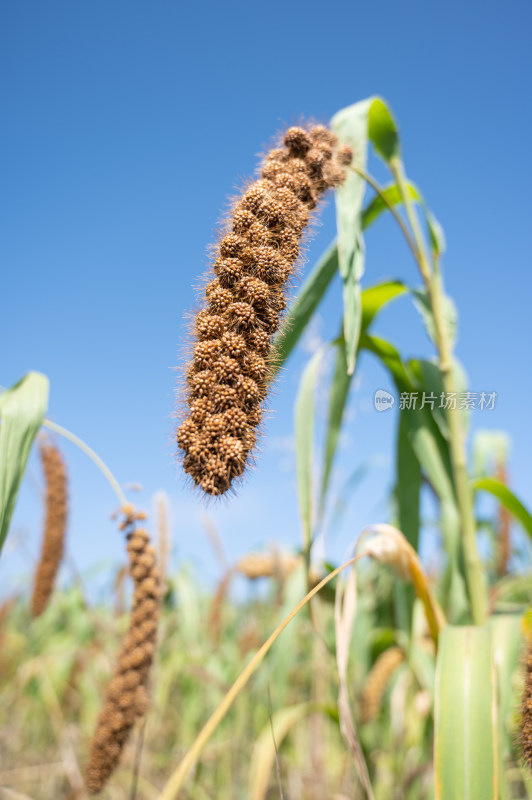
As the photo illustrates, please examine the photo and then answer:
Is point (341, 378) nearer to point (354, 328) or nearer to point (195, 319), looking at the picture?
point (354, 328)

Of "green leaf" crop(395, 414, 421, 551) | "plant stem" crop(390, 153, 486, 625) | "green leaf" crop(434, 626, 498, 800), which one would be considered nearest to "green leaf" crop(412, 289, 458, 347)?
"plant stem" crop(390, 153, 486, 625)

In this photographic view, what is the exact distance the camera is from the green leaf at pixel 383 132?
2.12 meters

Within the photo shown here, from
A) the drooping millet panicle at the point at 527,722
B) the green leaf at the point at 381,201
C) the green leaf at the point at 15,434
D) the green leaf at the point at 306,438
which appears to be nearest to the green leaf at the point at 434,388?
the green leaf at the point at 306,438

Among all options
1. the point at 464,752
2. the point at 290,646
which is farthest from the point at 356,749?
the point at 290,646

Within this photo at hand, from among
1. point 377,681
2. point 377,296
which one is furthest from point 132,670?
point 377,681

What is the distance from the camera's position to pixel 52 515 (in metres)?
2.83

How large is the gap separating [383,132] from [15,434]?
1667 millimetres

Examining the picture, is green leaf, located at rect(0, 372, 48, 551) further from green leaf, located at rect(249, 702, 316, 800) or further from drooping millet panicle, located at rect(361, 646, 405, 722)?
drooping millet panicle, located at rect(361, 646, 405, 722)

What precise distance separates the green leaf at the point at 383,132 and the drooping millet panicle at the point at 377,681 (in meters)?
2.58

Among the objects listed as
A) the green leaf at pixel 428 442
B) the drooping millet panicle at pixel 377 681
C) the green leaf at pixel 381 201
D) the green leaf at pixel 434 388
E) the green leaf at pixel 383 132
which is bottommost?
the drooping millet panicle at pixel 377 681

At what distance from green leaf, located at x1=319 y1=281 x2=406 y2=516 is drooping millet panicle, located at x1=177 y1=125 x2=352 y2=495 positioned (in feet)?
2.33

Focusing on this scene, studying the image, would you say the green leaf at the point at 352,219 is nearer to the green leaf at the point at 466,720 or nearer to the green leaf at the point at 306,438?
the green leaf at the point at 306,438

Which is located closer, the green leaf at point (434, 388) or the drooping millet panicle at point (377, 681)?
the green leaf at point (434, 388)

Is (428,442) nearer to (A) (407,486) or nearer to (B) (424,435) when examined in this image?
(B) (424,435)
